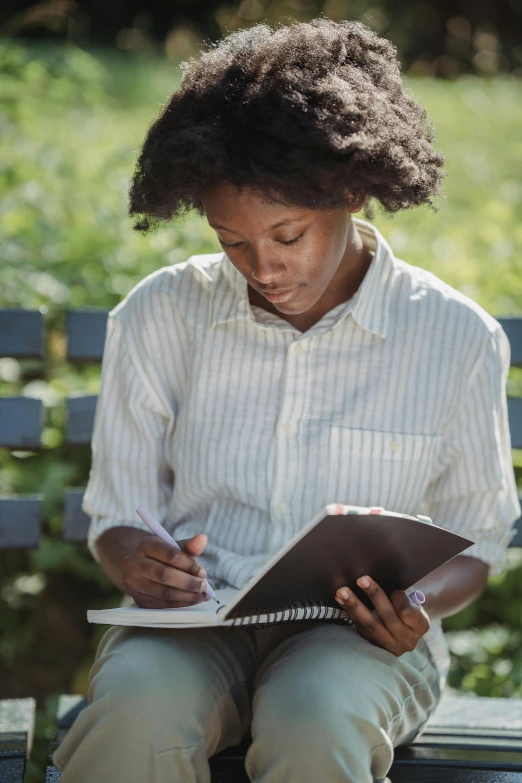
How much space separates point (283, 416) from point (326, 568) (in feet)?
1.49

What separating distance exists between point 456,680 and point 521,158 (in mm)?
3815

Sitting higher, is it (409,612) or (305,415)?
(305,415)

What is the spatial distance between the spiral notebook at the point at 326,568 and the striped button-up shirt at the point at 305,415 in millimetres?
276

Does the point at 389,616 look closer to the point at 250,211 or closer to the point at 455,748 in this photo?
the point at 455,748

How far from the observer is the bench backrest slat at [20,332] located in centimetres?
264

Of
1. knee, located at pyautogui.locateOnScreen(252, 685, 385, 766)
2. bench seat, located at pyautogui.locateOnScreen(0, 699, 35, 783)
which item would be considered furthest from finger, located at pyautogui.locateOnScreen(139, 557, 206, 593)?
bench seat, located at pyautogui.locateOnScreen(0, 699, 35, 783)

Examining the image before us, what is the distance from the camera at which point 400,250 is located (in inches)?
145

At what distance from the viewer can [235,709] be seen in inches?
75.0

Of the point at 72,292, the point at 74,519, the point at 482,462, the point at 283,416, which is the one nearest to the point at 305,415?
the point at 283,416

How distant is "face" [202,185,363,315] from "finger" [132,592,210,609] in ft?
1.85

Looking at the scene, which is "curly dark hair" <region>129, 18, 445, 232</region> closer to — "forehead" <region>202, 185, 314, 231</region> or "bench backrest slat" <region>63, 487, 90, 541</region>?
"forehead" <region>202, 185, 314, 231</region>

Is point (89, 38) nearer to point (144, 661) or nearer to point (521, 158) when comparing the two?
point (521, 158)

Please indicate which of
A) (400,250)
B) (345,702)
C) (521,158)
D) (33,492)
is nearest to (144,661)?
(345,702)

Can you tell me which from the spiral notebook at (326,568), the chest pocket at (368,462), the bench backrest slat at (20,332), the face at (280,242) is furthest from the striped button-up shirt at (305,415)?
the bench backrest slat at (20,332)
